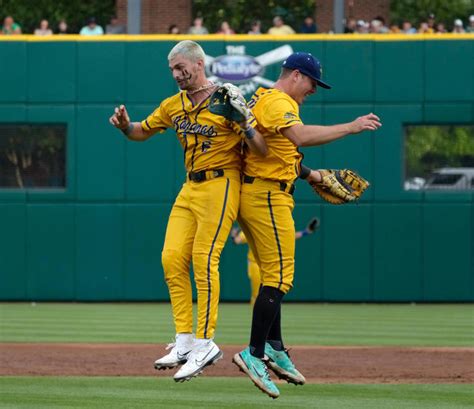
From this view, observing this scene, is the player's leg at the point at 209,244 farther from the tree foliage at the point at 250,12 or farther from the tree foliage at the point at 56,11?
the tree foliage at the point at 56,11

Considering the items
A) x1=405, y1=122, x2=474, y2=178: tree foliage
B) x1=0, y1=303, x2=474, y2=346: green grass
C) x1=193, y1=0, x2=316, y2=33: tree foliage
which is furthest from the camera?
x1=193, y1=0, x2=316, y2=33: tree foliage

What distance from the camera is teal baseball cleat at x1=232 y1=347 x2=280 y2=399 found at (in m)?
8.07

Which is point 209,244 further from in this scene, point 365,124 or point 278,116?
point 365,124

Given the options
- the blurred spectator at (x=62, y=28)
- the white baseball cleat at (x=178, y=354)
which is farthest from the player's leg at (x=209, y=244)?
the blurred spectator at (x=62, y=28)

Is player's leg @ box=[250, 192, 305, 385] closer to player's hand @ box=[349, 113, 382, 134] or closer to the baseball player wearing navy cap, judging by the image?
the baseball player wearing navy cap

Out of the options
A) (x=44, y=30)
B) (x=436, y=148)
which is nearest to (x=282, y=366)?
(x=436, y=148)

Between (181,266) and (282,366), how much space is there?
1.05 meters

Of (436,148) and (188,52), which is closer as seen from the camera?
(188,52)

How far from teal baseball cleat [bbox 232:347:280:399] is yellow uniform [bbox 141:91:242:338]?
0.28 m

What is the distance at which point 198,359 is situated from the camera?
8008mm

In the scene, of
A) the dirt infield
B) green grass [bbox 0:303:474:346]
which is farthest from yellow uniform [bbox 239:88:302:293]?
green grass [bbox 0:303:474:346]

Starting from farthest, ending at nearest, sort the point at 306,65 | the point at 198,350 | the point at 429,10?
1. the point at 429,10
2. the point at 306,65
3. the point at 198,350

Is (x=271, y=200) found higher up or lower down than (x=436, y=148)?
lower down

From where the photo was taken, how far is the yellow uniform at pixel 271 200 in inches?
324
